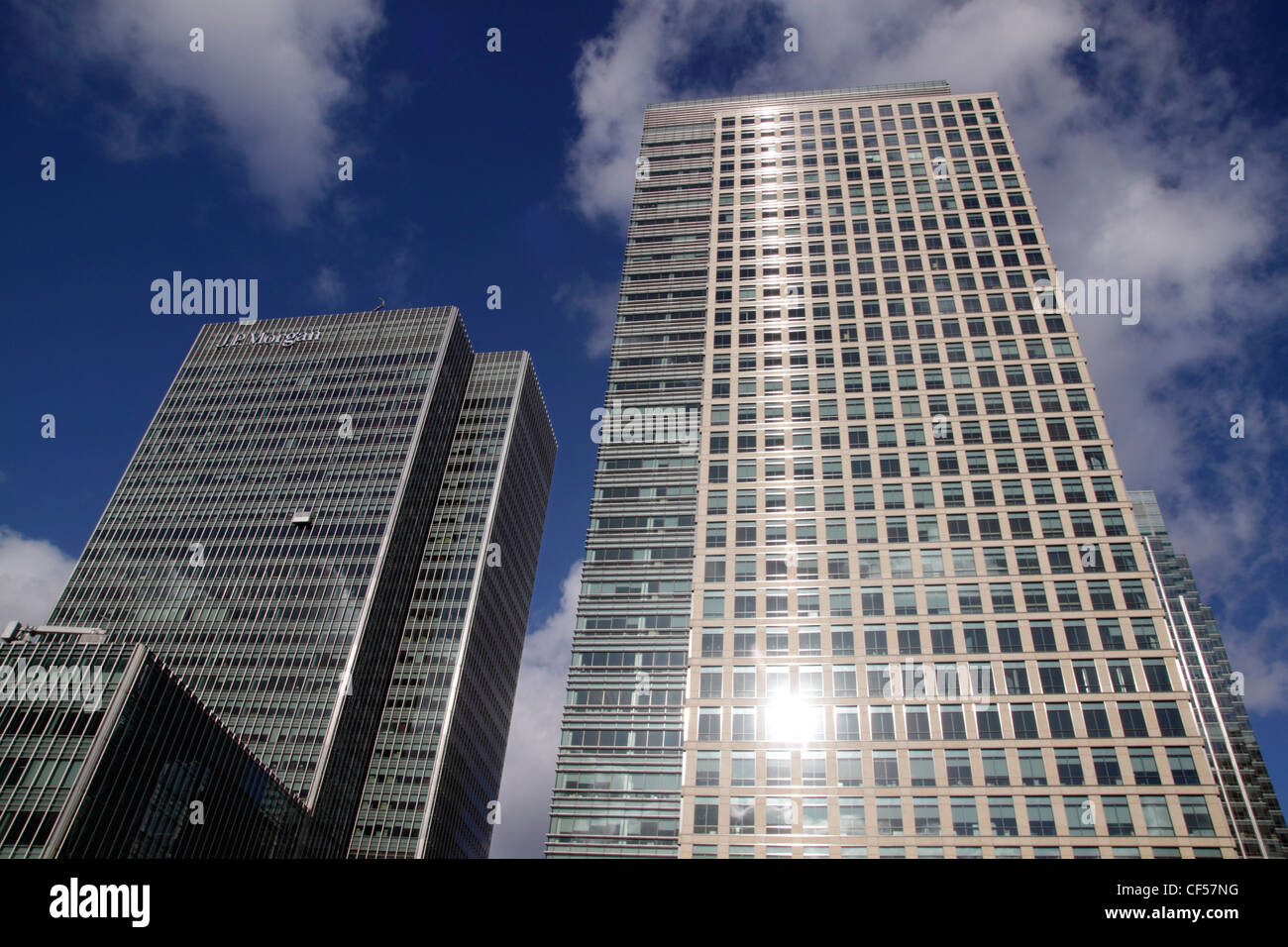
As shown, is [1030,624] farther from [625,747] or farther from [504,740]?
[504,740]

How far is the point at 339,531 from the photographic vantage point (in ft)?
455

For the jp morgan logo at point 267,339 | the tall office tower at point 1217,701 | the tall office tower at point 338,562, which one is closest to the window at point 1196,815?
the tall office tower at point 338,562

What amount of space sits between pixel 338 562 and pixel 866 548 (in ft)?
306

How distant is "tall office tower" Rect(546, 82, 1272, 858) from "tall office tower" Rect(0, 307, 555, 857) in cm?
5348

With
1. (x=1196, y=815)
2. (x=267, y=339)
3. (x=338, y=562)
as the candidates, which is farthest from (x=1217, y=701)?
(x=267, y=339)

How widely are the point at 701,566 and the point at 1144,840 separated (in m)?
33.2

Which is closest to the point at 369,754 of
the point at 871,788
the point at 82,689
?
the point at 82,689

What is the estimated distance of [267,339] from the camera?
168 m

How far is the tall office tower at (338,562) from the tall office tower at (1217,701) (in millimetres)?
115132

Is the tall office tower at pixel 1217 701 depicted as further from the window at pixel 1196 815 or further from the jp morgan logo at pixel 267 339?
the jp morgan logo at pixel 267 339

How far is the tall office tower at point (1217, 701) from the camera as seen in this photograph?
148 metres

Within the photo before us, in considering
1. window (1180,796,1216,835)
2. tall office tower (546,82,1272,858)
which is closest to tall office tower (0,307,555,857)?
tall office tower (546,82,1272,858)

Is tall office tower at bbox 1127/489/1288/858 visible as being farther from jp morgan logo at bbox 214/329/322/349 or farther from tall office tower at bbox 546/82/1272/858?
jp morgan logo at bbox 214/329/322/349

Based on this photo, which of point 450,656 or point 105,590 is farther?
point 450,656
